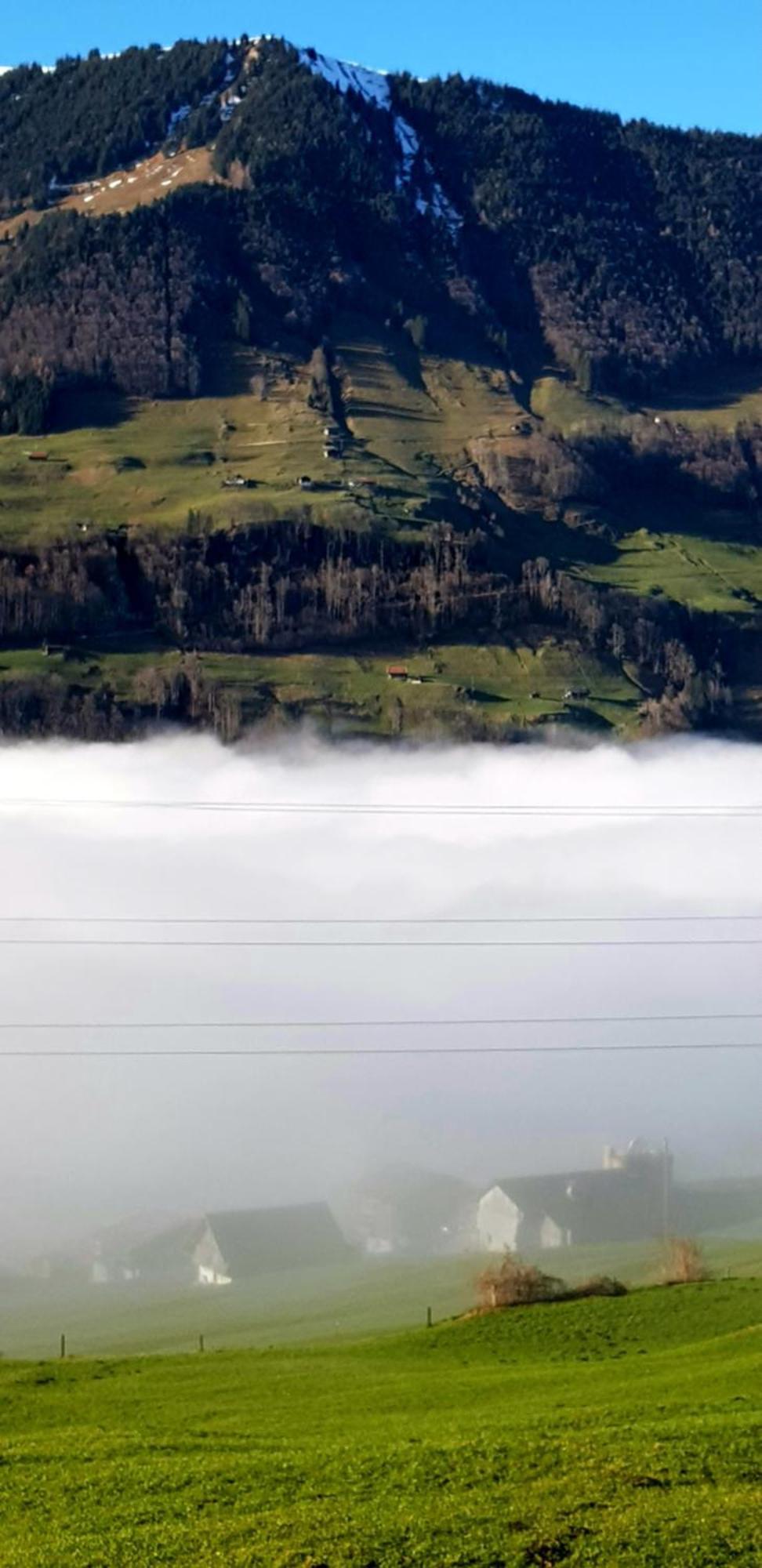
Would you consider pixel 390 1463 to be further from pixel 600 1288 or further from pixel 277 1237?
pixel 277 1237

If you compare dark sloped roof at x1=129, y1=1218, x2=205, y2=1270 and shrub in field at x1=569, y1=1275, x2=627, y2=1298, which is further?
dark sloped roof at x1=129, y1=1218, x2=205, y2=1270

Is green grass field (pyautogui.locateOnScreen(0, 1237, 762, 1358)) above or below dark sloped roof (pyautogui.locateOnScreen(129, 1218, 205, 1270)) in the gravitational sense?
below

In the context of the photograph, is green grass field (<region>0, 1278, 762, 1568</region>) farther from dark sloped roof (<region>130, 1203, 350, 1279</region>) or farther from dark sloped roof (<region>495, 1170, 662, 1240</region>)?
dark sloped roof (<region>495, 1170, 662, 1240</region>)

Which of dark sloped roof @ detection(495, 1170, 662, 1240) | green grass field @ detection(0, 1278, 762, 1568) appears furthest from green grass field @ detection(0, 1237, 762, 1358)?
green grass field @ detection(0, 1278, 762, 1568)

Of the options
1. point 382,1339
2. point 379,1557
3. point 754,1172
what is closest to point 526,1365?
point 382,1339

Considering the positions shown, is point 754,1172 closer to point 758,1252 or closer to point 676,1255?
point 758,1252

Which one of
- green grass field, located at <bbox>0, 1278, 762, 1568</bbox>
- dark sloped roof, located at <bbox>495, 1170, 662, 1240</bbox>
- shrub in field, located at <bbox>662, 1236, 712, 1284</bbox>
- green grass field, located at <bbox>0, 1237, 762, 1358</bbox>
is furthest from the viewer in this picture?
dark sloped roof, located at <bbox>495, 1170, 662, 1240</bbox>

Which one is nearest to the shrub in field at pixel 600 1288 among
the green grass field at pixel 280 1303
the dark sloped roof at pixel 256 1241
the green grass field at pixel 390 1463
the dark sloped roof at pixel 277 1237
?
the green grass field at pixel 280 1303
